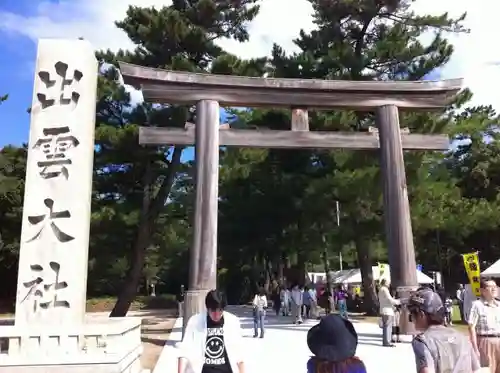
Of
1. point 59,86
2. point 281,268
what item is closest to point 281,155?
point 59,86

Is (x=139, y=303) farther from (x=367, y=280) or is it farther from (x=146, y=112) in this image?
(x=146, y=112)

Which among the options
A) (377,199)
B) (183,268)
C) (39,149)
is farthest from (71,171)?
(183,268)

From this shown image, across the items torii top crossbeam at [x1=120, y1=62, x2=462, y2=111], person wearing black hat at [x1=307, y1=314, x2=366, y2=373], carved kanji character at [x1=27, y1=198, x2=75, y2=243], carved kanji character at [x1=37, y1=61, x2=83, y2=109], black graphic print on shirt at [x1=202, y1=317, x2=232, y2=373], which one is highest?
torii top crossbeam at [x1=120, y1=62, x2=462, y2=111]

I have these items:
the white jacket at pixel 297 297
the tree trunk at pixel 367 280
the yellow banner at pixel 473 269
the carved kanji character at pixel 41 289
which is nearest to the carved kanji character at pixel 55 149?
the carved kanji character at pixel 41 289

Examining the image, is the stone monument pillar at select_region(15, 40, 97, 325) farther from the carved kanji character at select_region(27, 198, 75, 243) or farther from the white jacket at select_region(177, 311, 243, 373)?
the white jacket at select_region(177, 311, 243, 373)

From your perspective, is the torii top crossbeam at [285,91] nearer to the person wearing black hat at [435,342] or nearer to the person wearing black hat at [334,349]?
the person wearing black hat at [435,342]

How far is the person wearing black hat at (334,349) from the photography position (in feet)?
7.57

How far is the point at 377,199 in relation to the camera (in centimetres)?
1694

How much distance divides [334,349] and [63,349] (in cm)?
464

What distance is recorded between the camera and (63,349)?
19.7 ft

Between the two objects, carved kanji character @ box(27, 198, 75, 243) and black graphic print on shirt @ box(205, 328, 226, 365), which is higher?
carved kanji character @ box(27, 198, 75, 243)

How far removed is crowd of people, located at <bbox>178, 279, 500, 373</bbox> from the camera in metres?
2.33

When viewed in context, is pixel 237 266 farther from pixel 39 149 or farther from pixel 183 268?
pixel 39 149

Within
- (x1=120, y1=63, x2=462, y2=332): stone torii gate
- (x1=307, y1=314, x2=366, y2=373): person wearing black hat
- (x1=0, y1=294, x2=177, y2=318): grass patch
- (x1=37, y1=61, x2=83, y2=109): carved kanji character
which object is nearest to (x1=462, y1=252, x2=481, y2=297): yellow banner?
(x1=120, y1=63, x2=462, y2=332): stone torii gate
